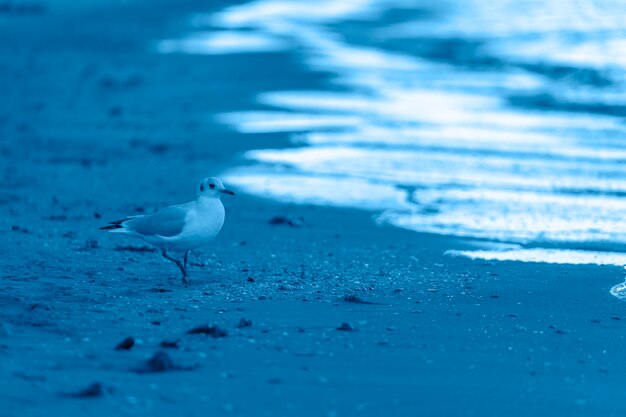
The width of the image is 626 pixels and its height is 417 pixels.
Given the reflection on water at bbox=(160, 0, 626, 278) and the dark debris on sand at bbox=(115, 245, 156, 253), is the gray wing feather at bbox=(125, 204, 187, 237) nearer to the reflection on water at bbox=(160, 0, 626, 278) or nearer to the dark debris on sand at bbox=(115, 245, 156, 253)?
the dark debris on sand at bbox=(115, 245, 156, 253)

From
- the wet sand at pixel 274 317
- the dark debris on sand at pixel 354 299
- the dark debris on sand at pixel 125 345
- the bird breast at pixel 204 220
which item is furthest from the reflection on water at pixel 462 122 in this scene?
the dark debris on sand at pixel 125 345

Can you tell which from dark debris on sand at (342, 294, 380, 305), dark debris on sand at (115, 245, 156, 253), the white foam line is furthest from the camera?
dark debris on sand at (115, 245, 156, 253)

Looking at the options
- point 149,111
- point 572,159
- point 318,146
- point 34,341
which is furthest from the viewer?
point 149,111

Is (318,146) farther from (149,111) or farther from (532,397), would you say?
(532,397)

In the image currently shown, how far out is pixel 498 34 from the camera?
2633 cm

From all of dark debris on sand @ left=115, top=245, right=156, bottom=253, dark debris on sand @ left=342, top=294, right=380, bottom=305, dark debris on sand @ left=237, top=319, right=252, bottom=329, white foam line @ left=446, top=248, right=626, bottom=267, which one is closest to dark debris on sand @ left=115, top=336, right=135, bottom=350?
dark debris on sand @ left=237, top=319, right=252, bottom=329

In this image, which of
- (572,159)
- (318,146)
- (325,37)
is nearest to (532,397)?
(572,159)

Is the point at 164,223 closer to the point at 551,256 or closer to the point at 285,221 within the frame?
the point at 285,221

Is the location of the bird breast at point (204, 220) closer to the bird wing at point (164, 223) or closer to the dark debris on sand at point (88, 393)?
the bird wing at point (164, 223)

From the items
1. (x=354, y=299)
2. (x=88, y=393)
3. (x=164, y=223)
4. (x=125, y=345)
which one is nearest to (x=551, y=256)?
(x=354, y=299)

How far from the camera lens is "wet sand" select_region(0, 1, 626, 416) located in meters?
4.50

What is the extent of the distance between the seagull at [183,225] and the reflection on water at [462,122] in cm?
203

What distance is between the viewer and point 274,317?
5.75 m

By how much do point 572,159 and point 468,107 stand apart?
14.8 feet
